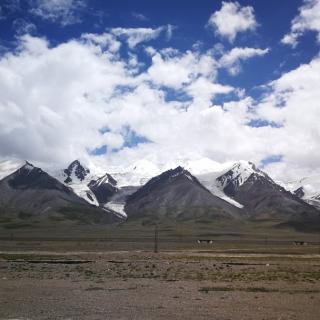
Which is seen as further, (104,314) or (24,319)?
(104,314)

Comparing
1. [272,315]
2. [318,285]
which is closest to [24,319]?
[272,315]

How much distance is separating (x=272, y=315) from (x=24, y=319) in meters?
10.5

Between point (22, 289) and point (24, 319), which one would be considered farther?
point (22, 289)

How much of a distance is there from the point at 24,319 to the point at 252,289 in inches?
635

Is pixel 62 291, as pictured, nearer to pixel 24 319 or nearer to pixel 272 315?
pixel 24 319

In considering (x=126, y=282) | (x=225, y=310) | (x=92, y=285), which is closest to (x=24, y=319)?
(x=225, y=310)

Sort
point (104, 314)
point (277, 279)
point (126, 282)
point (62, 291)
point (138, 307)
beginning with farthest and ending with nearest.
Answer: point (277, 279)
point (126, 282)
point (62, 291)
point (138, 307)
point (104, 314)

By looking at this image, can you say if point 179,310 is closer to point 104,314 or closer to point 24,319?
point 104,314

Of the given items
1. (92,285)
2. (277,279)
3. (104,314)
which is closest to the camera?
(104,314)

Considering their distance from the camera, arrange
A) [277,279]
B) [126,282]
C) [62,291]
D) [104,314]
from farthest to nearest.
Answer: [277,279]
[126,282]
[62,291]
[104,314]

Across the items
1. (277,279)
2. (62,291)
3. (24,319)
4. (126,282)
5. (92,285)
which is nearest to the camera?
(24,319)

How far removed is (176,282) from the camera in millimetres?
39250

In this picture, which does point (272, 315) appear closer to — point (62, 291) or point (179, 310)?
point (179, 310)

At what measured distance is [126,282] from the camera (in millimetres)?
39094
